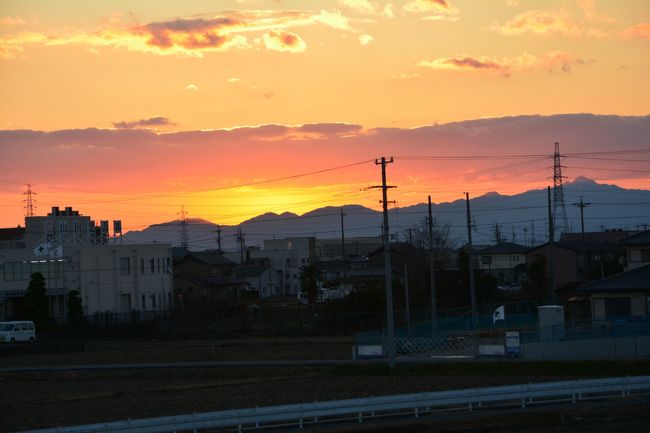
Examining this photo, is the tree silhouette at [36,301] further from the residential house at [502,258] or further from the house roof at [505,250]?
the house roof at [505,250]

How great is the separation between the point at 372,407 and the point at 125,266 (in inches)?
2256

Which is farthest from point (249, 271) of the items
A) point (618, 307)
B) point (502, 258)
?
point (618, 307)

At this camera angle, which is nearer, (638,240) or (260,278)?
(638,240)

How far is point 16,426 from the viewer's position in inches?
1036

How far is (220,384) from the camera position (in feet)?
120

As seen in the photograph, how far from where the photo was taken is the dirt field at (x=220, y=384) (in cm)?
2939

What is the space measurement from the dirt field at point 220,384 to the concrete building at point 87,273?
92.6ft

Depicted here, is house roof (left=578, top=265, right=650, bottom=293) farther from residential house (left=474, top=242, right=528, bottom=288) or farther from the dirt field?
residential house (left=474, top=242, right=528, bottom=288)

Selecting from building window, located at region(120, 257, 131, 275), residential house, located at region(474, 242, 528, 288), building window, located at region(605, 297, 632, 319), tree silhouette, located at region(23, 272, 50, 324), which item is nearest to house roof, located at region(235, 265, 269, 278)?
residential house, located at region(474, 242, 528, 288)

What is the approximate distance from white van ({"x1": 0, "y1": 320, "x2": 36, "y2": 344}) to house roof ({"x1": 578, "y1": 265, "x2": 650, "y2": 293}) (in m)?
36.6

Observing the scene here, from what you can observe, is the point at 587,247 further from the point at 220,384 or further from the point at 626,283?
the point at 220,384

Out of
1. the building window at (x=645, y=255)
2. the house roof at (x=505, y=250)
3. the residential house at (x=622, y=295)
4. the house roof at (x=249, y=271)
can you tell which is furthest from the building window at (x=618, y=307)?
the house roof at (x=249, y=271)

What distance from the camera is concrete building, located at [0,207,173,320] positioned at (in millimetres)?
75625

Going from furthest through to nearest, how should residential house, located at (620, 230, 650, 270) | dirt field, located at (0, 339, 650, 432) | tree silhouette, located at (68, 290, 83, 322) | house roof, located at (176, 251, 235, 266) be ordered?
1. house roof, located at (176, 251, 235, 266)
2. tree silhouette, located at (68, 290, 83, 322)
3. residential house, located at (620, 230, 650, 270)
4. dirt field, located at (0, 339, 650, 432)
